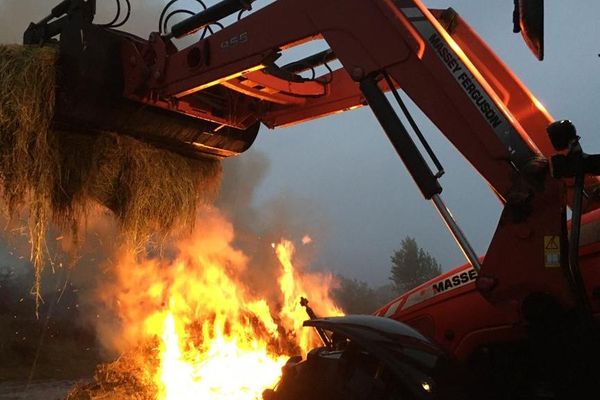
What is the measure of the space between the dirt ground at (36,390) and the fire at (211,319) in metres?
1.35

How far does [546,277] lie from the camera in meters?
2.53

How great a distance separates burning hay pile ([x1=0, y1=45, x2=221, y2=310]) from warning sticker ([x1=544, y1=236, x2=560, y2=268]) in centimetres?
372

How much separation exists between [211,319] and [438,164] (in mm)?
6212

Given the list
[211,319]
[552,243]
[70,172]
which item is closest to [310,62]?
[70,172]

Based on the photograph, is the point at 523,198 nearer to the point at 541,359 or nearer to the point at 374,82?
the point at 541,359

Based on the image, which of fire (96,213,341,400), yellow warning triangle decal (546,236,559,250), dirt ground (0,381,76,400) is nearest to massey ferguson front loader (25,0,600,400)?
yellow warning triangle decal (546,236,559,250)

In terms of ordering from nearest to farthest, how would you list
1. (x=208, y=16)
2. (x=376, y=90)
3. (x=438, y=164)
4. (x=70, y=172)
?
(x=438, y=164) < (x=376, y=90) < (x=208, y=16) < (x=70, y=172)

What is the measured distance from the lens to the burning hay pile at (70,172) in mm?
4461

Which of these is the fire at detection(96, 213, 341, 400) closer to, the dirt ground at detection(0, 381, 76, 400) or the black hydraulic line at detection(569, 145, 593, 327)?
the dirt ground at detection(0, 381, 76, 400)

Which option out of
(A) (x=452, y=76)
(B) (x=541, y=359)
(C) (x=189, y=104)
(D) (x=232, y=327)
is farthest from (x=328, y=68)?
(D) (x=232, y=327)

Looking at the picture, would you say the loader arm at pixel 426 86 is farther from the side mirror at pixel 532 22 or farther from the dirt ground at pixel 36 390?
the dirt ground at pixel 36 390

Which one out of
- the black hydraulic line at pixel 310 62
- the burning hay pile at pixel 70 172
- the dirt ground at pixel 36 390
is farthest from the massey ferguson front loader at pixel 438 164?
the dirt ground at pixel 36 390

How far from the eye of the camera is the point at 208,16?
4652 millimetres

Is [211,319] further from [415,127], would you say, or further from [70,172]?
[415,127]
